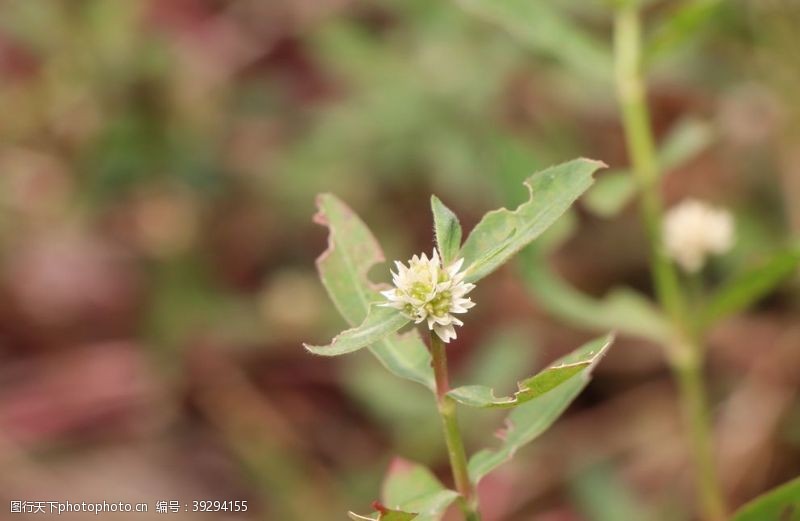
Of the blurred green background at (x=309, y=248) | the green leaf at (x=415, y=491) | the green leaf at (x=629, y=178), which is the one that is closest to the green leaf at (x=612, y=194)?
the green leaf at (x=629, y=178)

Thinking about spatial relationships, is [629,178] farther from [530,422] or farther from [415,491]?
[415,491]

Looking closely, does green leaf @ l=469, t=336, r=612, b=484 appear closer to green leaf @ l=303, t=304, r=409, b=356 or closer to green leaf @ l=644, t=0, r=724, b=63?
green leaf @ l=303, t=304, r=409, b=356

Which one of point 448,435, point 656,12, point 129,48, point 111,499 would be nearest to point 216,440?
point 111,499

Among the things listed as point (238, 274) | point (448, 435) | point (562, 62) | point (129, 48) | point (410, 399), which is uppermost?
point (129, 48)

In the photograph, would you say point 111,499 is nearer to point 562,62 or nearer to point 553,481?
point 553,481

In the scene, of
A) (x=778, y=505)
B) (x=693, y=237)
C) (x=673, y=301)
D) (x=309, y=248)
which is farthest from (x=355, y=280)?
(x=309, y=248)
